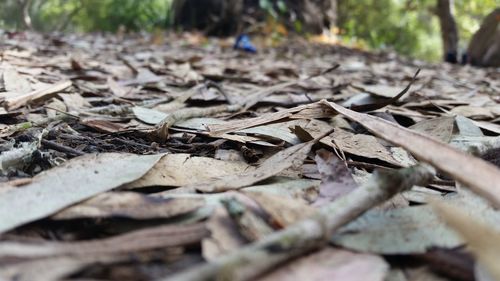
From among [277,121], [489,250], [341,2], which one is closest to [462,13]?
[341,2]

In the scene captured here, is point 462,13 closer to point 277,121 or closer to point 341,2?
point 341,2

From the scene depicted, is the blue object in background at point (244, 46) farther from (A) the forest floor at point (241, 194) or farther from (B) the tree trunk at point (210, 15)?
(A) the forest floor at point (241, 194)

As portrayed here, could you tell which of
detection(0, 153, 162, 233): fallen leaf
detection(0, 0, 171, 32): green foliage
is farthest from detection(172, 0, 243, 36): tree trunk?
detection(0, 153, 162, 233): fallen leaf

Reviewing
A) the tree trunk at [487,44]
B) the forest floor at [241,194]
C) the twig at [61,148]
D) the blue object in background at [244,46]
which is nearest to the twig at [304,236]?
the forest floor at [241,194]

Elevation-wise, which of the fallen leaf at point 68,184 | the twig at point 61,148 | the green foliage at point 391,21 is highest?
the fallen leaf at point 68,184

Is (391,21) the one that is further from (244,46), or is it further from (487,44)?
(244,46)

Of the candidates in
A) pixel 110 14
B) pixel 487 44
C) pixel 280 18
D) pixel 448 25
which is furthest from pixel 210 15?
pixel 487 44
